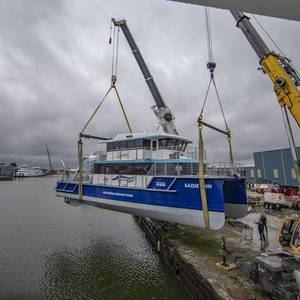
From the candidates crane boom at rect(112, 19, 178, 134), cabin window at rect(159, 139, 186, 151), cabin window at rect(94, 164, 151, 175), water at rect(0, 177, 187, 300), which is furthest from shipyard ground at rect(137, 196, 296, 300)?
crane boom at rect(112, 19, 178, 134)

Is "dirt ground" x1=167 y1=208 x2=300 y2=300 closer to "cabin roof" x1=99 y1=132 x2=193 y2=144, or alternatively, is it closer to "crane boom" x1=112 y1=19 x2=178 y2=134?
"cabin roof" x1=99 y1=132 x2=193 y2=144

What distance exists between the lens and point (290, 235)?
7.38 meters

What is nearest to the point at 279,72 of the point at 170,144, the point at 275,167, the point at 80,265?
the point at 170,144

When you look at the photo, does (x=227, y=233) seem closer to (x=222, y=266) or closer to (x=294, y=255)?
(x=222, y=266)

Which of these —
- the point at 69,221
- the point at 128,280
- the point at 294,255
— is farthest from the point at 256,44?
A: the point at 69,221

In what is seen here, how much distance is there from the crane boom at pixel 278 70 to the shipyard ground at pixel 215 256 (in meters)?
5.34

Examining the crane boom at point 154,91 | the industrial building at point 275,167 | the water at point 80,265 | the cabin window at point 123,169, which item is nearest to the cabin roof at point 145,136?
the cabin window at point 123,169

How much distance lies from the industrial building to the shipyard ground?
1665 cm

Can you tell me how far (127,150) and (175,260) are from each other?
21.7 feet

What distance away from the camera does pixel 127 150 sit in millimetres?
14031

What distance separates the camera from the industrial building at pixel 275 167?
30.5 m

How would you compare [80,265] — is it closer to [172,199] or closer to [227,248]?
[172,199]

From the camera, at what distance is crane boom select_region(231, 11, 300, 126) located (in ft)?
26.0

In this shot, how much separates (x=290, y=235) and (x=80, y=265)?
10239 mm
